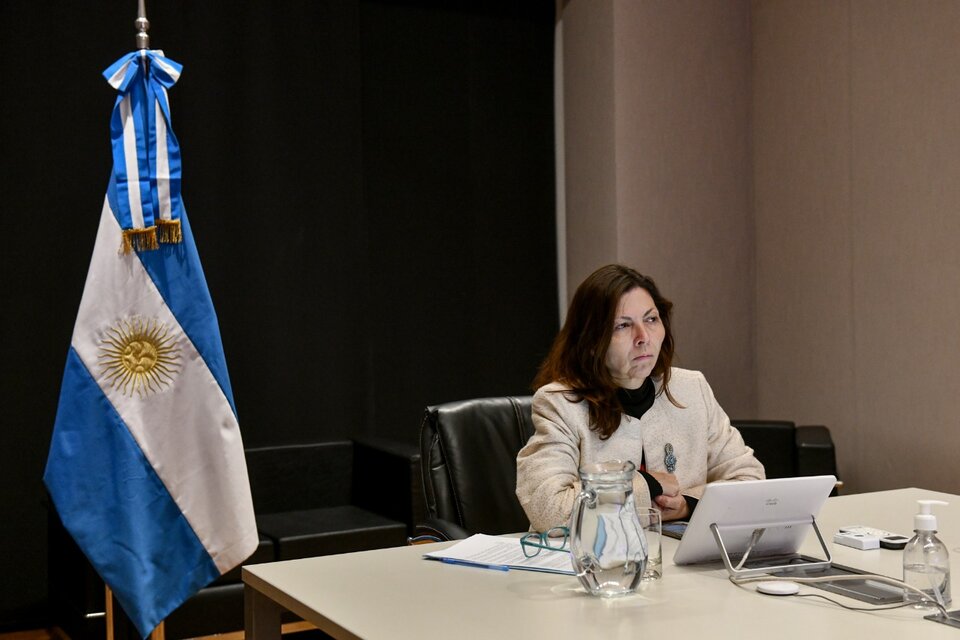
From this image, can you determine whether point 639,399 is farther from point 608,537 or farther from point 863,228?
point 863,228

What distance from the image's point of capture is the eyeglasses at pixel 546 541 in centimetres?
205

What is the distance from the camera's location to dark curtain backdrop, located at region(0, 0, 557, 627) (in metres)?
4.09

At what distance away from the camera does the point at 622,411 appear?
258 centimetres

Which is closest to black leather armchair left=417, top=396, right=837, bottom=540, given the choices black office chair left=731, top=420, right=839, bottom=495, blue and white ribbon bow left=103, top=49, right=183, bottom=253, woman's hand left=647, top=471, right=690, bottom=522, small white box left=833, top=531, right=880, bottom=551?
Result: woman's hand left=647, top=471, right=690, bottom=522

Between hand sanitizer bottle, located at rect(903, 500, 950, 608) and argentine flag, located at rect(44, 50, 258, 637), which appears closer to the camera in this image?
hand sanitizer bottle, located at rect(903, 500, 950, 608)

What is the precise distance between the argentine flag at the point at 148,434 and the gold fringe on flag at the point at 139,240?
0.06 feet

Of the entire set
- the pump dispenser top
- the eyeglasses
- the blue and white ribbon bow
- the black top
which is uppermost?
the blue and white ribbon bow

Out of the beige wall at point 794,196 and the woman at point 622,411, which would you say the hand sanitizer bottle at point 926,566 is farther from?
the beige wall at point 794,196

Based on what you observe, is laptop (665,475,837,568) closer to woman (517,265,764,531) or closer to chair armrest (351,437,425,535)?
woman (517,265,764,531)

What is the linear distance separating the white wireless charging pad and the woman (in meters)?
0.65

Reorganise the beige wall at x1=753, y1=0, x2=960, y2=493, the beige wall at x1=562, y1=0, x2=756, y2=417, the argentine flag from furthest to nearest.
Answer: the beige wall at x1=562, y1=0, x2=756, y2=417
the beige wall at x1=753, y1=0, x2=960, y2=493
the argentine flag

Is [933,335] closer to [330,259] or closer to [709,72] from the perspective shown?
[709,72]

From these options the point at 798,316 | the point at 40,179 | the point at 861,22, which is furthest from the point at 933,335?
the point at 40,179

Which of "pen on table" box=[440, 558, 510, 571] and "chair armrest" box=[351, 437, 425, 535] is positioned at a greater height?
"pen on table" box=[440, 558, 510, 571]
